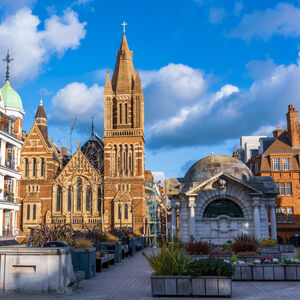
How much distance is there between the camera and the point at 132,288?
13852 millimetres

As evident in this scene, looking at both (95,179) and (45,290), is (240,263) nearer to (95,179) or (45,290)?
(45,290)

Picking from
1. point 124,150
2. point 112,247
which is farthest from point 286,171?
point 112,247

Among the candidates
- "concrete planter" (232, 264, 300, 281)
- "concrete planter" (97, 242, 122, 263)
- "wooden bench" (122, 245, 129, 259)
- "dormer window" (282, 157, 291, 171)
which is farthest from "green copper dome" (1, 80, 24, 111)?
"concrete planter" (232, 264, 300, 281)

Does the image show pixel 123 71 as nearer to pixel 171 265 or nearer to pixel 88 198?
pixel 88 198

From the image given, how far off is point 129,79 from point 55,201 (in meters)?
23.7

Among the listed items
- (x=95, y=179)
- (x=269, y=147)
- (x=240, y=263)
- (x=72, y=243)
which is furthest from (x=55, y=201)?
(x=240, y=263)

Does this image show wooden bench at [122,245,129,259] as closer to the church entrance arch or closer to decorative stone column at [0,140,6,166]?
the church entrance arch

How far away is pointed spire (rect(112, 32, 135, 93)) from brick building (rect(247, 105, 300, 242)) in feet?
83.0

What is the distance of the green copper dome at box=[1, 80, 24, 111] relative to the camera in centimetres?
4469

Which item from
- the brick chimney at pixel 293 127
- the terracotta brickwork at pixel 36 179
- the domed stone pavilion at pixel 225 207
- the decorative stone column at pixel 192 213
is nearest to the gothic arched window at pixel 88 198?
the terracotta brickwork at pixel 36 179

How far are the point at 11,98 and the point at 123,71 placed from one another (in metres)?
26.8

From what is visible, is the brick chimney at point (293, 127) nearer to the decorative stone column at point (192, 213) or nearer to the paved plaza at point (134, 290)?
the decorative stone column at point (192, 213)

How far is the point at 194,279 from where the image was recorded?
11.9 metres

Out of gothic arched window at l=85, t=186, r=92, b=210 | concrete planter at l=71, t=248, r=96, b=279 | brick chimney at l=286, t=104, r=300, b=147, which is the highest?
brick chimney at l=286, t=104, r=300, b=147
